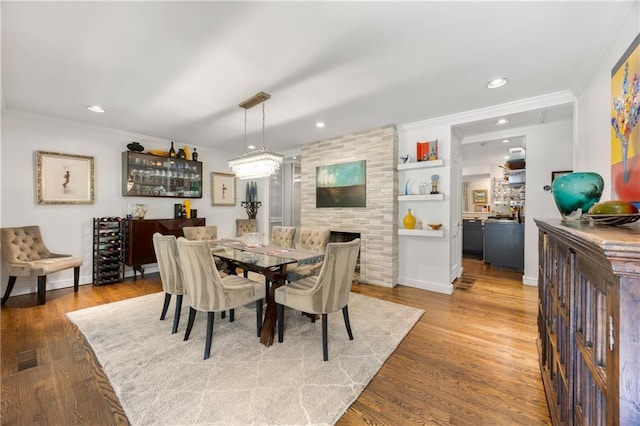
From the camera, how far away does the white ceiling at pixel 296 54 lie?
65.8 inches

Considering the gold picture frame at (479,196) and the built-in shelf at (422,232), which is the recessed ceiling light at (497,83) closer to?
the built-in shelf at (422,232)

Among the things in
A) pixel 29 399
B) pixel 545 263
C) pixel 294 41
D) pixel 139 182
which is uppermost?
pixel 294 41

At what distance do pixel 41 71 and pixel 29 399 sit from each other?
2.76m

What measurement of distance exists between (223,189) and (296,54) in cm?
429

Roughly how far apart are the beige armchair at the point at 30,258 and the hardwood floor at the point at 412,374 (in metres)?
0.33

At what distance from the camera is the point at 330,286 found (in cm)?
213

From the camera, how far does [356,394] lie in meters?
1.71

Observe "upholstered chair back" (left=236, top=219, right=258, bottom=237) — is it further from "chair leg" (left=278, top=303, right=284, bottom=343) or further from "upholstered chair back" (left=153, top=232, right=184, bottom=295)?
"chair leg" (left=278, top=303, right=284, bottom=343)

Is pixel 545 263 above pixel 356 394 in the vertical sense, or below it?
above

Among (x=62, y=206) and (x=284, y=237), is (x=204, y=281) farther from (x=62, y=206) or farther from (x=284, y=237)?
(x=62, y=206)

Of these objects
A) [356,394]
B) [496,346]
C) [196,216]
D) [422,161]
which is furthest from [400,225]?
[196,216]

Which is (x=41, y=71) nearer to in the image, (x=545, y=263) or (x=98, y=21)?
(x=98, y=21)

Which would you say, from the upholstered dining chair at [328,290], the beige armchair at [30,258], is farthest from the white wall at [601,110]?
the beige armchair at [30,258]

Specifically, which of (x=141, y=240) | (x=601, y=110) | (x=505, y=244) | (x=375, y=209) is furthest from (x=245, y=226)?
(x=601, y=110)
